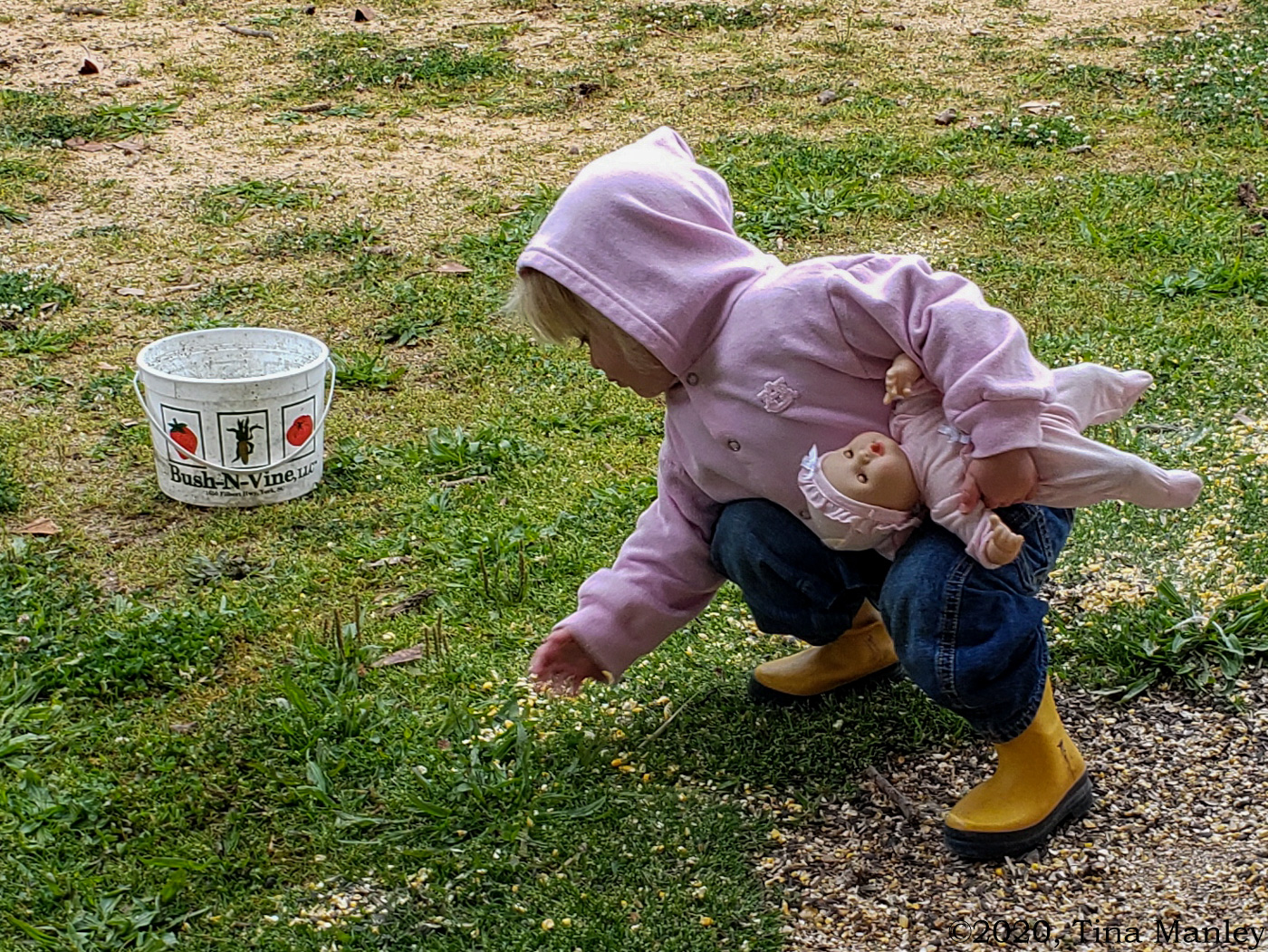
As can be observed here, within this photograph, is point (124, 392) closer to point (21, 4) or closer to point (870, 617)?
point (870, 617)

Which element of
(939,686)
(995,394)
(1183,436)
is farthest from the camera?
(1183,436)

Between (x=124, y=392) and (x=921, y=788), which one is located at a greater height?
(x=921, y=788)

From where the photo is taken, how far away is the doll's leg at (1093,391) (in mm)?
2707

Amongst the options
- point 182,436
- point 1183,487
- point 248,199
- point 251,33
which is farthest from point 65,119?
point 1183,487

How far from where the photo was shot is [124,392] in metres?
4.93

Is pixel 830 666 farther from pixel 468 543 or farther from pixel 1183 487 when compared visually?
pixel 468 543

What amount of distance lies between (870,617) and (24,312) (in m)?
3.74

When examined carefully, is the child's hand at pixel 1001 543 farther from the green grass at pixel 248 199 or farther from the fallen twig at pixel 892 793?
the green grass at pixel 248 199

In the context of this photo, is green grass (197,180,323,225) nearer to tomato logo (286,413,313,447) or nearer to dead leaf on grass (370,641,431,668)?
tomato logo (286,413,313,447)

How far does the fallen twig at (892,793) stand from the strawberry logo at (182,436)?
214 cm

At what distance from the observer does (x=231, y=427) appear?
4082 mm

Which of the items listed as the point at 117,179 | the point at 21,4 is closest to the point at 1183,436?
the point at 117,179

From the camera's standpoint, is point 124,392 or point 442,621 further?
point 124,392

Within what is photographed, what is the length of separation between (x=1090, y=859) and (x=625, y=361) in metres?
1.21
